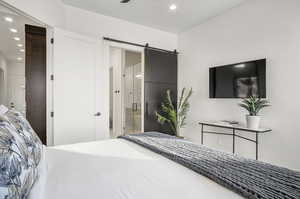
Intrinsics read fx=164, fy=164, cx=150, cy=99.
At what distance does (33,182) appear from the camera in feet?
2.64

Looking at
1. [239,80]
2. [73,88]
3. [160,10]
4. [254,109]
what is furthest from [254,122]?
[73,88]

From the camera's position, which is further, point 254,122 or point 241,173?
point 254,122

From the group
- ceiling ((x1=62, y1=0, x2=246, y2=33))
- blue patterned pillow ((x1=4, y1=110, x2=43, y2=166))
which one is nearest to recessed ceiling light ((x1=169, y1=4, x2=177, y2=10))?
ceiling ((x1=62, y1=0, x2=246, y2=33))

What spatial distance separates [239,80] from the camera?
2904mm

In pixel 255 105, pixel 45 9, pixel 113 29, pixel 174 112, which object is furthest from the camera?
pixel 174 112

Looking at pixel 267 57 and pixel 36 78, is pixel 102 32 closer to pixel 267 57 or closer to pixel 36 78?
pixel 36 78

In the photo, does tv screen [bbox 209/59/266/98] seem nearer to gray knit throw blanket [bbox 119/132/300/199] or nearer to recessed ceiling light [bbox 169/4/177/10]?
recessed ceiling light [bbox 169/4/177/10]

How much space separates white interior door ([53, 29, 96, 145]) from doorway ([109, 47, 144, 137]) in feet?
5.68

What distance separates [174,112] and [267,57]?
1998 millimetres

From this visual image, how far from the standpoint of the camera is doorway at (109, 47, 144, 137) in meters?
4.71

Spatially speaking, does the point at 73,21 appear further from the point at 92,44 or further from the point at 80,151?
the point at 80,151

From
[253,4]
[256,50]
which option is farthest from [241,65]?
[253,4]

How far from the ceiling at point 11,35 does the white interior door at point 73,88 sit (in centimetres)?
68

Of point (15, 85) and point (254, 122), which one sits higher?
point (15, 85)
